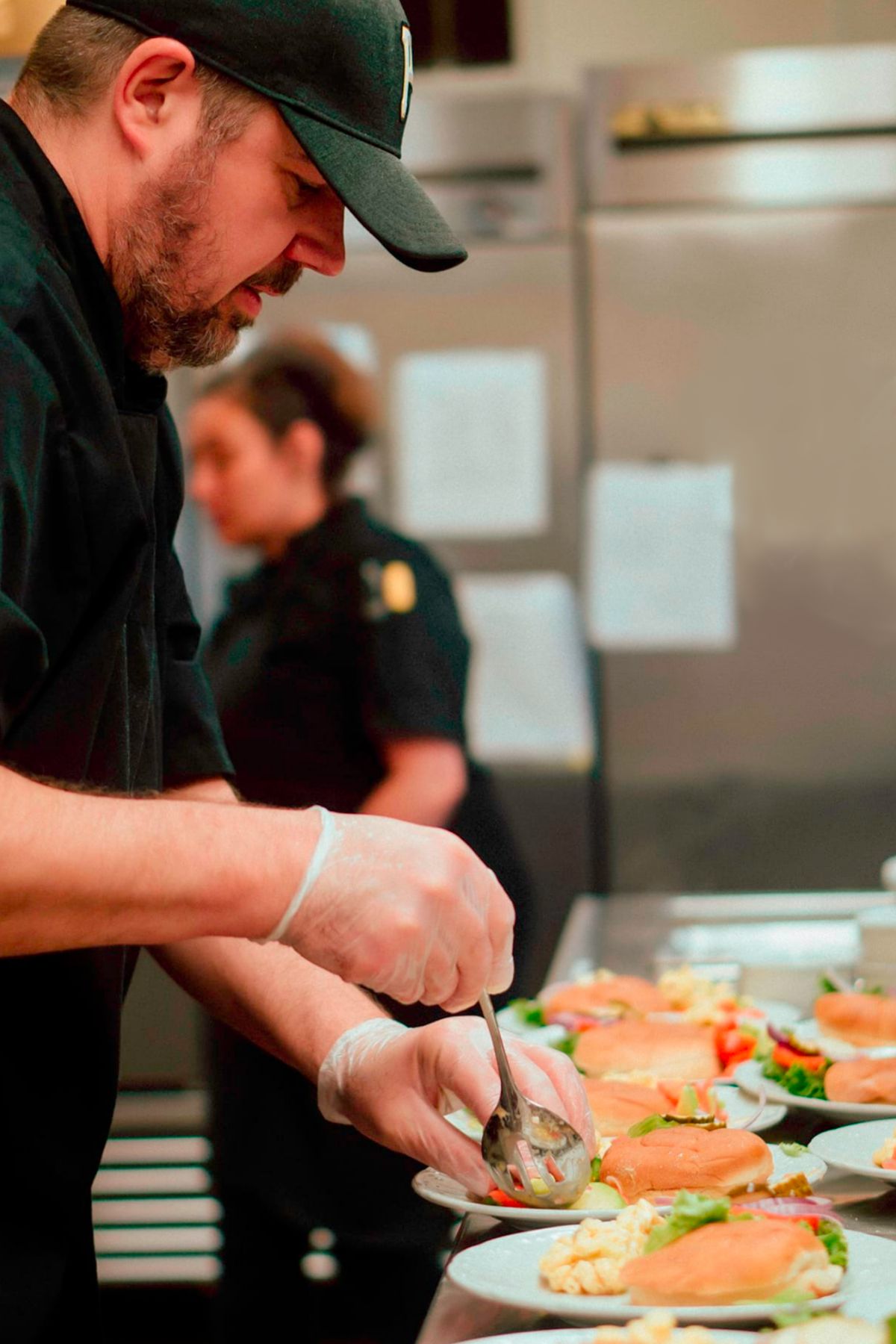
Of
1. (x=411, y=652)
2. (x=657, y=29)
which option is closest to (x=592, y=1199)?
(x=411, y=652)

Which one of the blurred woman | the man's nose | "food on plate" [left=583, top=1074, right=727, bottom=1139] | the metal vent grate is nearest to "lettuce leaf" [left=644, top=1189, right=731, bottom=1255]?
"food on plate" [left=583, top=1074, right=727, bottom=1139]

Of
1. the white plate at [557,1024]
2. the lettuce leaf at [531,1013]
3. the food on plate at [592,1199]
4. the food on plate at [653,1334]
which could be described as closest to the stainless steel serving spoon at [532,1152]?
the food on plate at [592,1199]

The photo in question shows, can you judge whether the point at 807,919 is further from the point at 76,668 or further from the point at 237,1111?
the point at 76,668

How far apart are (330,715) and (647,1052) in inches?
50.6

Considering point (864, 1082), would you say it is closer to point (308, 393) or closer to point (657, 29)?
point (308, 393)

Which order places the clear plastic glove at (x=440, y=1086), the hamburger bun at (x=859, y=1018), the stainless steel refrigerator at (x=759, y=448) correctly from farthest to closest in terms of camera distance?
the stainless steel refrigerator at (x=759, y=448) → the hamburger bun at (x=859, y=1018) → the clear plastic glove at (x=440, y=1086)

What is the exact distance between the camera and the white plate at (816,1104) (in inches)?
44.6

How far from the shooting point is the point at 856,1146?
1.04 meters

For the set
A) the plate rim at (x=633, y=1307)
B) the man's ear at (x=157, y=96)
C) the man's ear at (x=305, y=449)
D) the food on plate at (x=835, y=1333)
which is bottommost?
the plate rim at (x=633, y=1307)

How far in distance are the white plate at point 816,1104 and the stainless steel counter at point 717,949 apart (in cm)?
3

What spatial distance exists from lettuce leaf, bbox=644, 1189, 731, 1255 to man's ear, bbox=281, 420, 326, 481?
185cm

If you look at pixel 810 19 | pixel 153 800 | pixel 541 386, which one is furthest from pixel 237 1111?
pixel 810 19

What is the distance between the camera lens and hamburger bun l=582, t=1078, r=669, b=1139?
110cm

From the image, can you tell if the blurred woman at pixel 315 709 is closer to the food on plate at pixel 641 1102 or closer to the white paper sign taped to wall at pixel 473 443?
the white paper sign taped to wall at pixel 473 443
